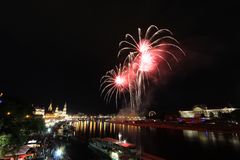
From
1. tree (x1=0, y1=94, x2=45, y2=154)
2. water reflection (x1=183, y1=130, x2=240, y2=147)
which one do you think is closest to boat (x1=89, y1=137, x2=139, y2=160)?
tree (x1=0, y1=94, x2=45, y2=154)

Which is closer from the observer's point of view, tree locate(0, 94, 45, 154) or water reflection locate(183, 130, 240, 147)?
tree locate(0, 94, 45, 154)

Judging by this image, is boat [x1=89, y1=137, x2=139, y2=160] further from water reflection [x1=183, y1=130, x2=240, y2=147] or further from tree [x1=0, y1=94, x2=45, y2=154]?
water reflection [x1=183, y1=130, x2=240, y2=147]

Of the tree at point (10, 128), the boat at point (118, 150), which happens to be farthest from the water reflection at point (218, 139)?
the tree at point (10, 128)

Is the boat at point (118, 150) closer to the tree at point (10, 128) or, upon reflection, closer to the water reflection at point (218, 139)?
the tree at point (10, 128)

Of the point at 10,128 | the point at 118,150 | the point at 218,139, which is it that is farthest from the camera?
the point at 218,139

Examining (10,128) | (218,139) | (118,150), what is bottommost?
(218,139)

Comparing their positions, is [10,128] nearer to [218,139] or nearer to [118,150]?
[118,150]

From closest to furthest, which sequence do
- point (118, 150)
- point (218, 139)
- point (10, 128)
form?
1. point (10, 128)
2. point (118, 150)
3. point (218, 139)

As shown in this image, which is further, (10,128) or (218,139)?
(218,139)

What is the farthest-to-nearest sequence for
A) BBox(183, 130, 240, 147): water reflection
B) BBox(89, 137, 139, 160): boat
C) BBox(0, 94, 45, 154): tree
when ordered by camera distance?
BBox(183, 130, 240, 147): water reflection, BBox(89, 137, 139, 160): boat, BBox(0, 94, 45, 154): tree

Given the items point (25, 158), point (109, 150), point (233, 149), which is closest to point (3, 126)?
point (25, 158)

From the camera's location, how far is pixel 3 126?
26.4 m

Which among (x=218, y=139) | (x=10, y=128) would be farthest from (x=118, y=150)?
Result: (x=218, y=139)

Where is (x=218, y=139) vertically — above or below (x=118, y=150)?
below
